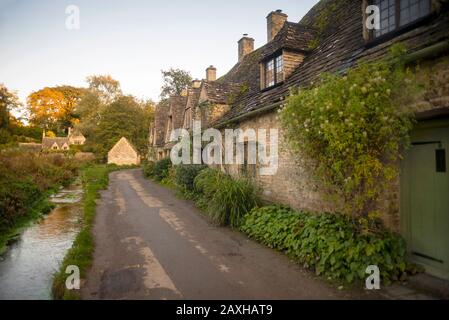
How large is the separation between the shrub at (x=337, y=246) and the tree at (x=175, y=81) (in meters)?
44.2

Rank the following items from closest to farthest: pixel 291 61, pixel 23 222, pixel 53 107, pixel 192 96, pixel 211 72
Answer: pixel 23 222
pixel 291 61
pixel 192 96
pixel 211 72
pixel 53 107

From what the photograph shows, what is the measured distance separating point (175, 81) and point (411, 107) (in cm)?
4680

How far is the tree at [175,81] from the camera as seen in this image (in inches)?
1897

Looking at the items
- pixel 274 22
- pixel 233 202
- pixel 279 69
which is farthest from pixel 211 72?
pixel 233 202

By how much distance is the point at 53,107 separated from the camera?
7594 centimetres

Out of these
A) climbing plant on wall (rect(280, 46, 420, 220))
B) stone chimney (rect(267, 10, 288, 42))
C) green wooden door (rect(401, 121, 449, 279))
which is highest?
stone chimney (rect(267, 10, 288, 42))

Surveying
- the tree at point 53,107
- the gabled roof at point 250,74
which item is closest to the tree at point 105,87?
the tree at point 53,107

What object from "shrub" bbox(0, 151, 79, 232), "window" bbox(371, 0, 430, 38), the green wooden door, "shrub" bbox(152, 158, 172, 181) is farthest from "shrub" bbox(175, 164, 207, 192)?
the green wooden door

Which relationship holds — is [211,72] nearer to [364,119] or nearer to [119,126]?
[364,119]

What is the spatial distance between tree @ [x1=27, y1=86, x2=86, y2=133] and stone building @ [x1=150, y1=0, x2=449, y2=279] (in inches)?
3006

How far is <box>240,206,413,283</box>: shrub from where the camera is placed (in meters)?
5.03

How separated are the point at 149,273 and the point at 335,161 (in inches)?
175

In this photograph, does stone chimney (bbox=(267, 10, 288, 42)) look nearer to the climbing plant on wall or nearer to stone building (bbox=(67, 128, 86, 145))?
the climbing plant on wall

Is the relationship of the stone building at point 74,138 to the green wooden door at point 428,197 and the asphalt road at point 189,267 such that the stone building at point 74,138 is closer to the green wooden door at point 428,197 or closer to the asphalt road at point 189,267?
the asphalt road at point 189,267
